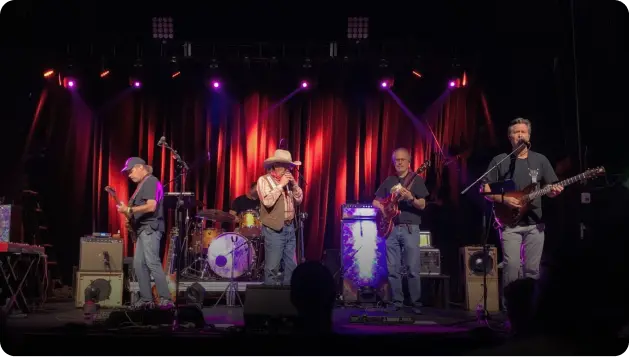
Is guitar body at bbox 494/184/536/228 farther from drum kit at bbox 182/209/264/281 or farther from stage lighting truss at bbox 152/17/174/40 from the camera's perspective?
stage lighting truss at bbox 152/17/174/40

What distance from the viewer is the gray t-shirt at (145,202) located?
9352mm

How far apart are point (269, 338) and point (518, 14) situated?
8811 millimetres

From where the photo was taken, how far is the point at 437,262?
11133mm

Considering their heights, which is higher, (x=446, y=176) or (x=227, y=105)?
(x=227, y=105)

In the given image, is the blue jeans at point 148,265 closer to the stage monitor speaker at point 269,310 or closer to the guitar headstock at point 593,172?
the stage monitor speaker at point 269,310

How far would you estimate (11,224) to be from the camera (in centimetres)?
1029

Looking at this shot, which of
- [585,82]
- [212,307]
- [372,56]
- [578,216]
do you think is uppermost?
[372,56]

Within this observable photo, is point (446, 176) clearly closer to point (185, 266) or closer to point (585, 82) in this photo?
point (585, 82)

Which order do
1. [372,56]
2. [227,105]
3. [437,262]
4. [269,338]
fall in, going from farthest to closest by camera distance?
1. [227,105]
2. [372,56]
3. [437,262]
4. [269,338]

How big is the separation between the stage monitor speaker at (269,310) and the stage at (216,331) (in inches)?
7.0

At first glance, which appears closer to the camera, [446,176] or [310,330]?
[310,330]

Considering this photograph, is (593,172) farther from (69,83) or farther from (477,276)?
(69,83)

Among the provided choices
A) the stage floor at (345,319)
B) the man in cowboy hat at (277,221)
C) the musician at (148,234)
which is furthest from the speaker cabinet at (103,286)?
the man in cowboy hat at (277,221)

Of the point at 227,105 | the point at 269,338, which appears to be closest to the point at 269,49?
the point at 227,105
